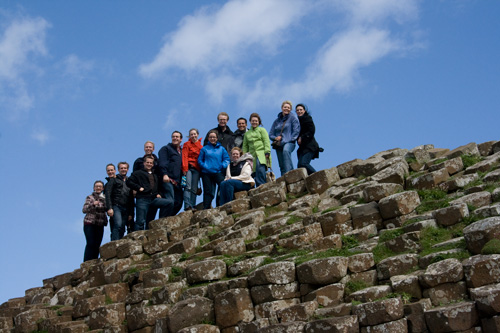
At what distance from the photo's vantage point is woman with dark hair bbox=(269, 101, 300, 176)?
841 inches

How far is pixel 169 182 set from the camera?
21641 millimetres

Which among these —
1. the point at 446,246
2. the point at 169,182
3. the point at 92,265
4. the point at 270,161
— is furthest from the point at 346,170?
the point at 92,265

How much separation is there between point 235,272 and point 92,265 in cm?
730

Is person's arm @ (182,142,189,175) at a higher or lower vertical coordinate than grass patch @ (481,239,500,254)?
higher

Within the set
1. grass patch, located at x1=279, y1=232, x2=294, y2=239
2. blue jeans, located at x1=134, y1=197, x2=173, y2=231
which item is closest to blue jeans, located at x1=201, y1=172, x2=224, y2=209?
blue jeans, located at x1=134, y1=197, x2=173, y2=231

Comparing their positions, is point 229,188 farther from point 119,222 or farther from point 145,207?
point 119,222

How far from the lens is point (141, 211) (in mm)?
21375

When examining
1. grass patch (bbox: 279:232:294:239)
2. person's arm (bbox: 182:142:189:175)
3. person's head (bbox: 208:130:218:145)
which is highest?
person's head (bbox: 208:130:218:145)

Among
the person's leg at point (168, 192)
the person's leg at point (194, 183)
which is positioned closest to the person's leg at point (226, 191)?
the person's leg at point (194, 183)

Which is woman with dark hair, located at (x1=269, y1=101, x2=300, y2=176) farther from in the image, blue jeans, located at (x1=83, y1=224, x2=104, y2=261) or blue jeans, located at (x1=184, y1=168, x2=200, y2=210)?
blue jeans, located at (x1=83, y1=224, x2=104, y2=261)

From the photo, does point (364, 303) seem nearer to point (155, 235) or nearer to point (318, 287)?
point (318, 287)

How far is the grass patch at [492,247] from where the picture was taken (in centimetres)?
1211

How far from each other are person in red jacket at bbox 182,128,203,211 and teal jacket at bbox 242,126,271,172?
1.74 metres

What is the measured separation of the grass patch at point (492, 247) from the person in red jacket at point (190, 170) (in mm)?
11169
